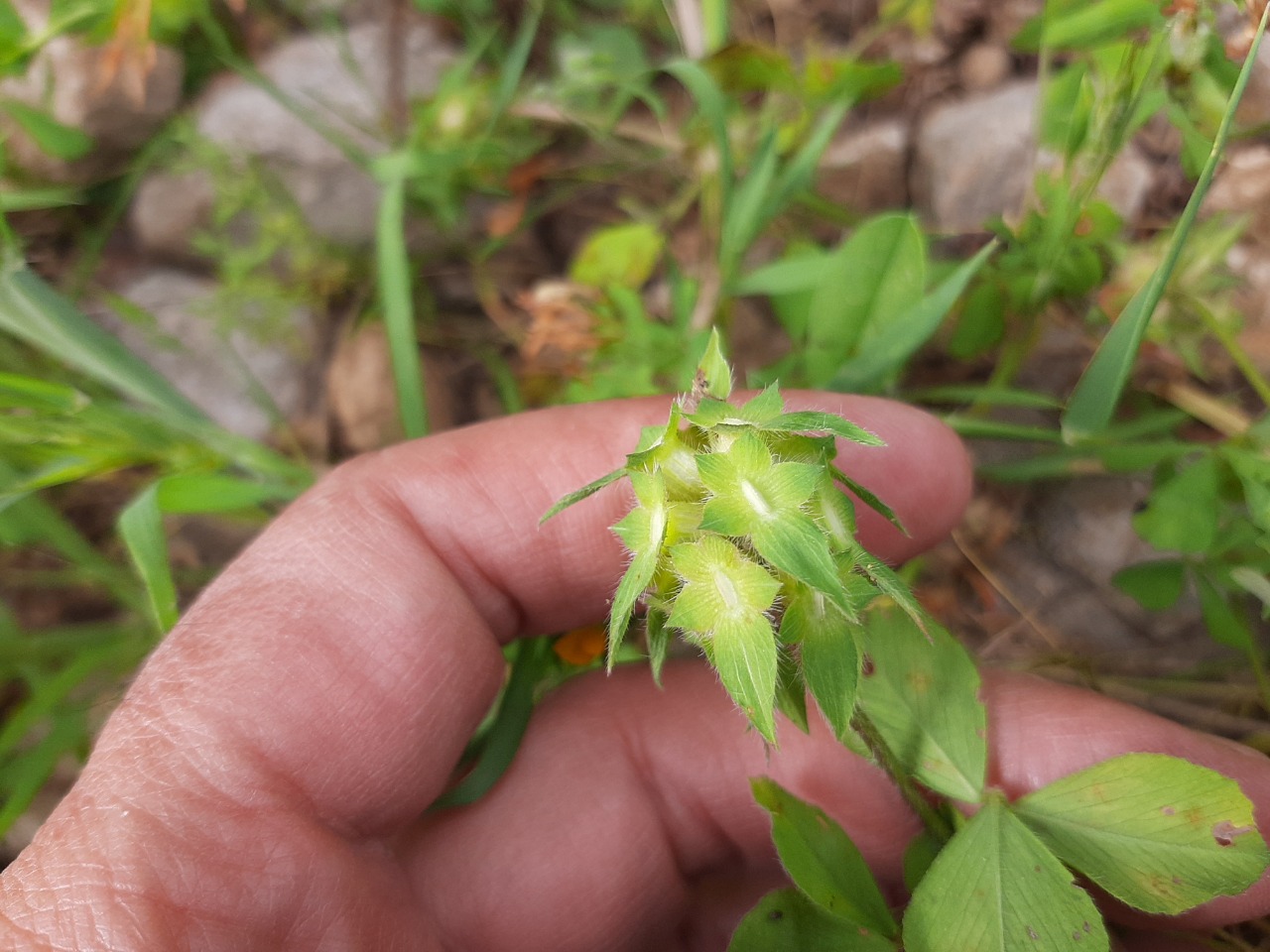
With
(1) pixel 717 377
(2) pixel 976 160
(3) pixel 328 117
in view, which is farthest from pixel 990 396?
(3) pixel 328 117

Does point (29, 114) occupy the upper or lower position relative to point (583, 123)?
upper

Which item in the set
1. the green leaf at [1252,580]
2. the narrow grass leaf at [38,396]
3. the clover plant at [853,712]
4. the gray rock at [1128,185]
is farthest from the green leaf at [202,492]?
the gray rock at [1128,185]

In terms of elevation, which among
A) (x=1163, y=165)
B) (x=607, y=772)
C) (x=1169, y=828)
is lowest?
(x=607, y=772)

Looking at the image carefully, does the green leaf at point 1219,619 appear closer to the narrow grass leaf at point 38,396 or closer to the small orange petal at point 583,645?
the small orange petal at point 583,645

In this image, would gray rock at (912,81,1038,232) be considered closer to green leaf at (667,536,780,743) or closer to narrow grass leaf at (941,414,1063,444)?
narrow grass leaf at (941,414,1063,444)

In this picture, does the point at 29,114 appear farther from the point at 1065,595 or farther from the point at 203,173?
the point at 1065,595

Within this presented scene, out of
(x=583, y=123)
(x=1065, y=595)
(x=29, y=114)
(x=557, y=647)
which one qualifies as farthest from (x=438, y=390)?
(x=1065, y=595)

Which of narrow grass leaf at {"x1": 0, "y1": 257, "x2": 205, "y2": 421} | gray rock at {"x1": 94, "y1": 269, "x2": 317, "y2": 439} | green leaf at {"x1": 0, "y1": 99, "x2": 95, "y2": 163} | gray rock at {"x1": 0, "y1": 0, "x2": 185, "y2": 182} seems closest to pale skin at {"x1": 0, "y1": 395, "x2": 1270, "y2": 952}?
narrow grass leaf at {"x1": 0, "y1": 257, "x2": 205, "y2": 421}
